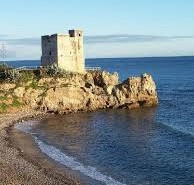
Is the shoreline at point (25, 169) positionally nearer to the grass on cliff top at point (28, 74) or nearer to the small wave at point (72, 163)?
the small wave at point (72, 163)

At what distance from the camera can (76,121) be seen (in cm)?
8975

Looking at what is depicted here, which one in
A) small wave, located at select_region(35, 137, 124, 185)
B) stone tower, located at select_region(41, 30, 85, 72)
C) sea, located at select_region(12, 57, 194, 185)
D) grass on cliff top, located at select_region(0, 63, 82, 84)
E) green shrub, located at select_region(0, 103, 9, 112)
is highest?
stone tower, located at select_region(41, 30, 85, 72)

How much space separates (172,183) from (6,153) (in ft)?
72.9

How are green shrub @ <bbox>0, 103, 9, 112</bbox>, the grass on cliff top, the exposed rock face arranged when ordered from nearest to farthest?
1. green shrub @ <bbox>0, 103, 9, 112</bbox>
2. the exposed rock face
3. the grass on cliff top

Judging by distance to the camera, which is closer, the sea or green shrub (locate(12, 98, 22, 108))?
the sea

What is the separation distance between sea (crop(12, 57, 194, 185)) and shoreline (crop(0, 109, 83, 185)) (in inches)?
74.8

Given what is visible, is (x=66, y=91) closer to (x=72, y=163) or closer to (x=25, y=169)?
(x=72, y=163)

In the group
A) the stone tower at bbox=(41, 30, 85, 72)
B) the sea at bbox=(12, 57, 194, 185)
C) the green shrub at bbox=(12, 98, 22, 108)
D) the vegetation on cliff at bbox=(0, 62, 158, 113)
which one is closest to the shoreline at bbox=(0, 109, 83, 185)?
the sea at bbox=(12, 57, 194, 185)

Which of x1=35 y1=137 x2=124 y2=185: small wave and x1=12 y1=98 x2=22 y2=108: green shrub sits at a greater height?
x1=12 y1=98 x2=22 y2=108: green shrub

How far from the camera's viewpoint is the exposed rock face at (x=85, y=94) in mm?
98438

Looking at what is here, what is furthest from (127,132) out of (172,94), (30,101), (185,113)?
(172,94)

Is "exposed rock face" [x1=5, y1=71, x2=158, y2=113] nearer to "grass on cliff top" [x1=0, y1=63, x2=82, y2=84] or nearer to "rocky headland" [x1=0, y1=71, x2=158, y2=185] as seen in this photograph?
"rocky headland" [x1=0, y1=71, x2=158, y2=185]

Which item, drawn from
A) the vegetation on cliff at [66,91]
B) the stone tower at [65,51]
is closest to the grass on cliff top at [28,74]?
the vegetation on cliff at [66,91]

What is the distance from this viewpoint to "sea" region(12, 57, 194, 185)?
176ft
